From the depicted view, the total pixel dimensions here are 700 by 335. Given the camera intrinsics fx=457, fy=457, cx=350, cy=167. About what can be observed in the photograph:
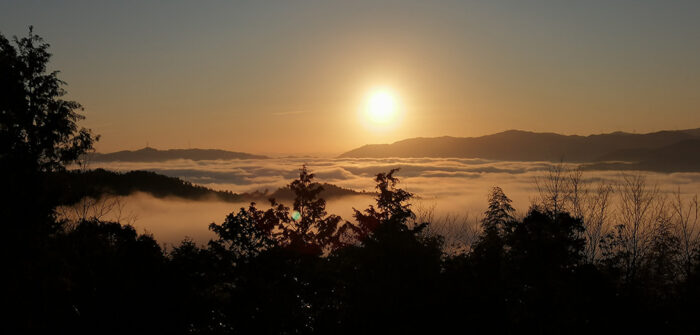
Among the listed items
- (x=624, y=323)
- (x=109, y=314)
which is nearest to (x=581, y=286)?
(x=624, y=323)

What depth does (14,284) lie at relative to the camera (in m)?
16.7

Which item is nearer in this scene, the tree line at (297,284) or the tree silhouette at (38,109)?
the tree line at (297,284)

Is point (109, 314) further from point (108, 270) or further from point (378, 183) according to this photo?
point (378, 183)

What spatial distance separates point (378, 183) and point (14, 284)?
32.4m

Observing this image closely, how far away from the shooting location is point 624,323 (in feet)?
100

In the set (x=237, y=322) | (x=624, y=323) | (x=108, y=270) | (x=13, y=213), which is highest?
(x=13, y=213)

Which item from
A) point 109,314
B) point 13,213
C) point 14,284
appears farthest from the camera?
point 109,314

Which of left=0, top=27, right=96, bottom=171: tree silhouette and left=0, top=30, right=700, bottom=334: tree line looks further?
left=0, top=27, right=96, bottom=171: tree silhouette

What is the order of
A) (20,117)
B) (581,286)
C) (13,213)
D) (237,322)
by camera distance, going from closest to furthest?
(13,213) → (237,322) → (581,286) → (20,117)

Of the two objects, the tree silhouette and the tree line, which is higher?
the tree silhouette

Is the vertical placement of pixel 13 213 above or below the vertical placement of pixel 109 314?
above

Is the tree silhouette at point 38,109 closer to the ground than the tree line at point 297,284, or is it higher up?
higher up

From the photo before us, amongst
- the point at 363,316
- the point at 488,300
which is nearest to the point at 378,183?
the point at 488,300

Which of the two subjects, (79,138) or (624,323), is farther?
(79,138)
